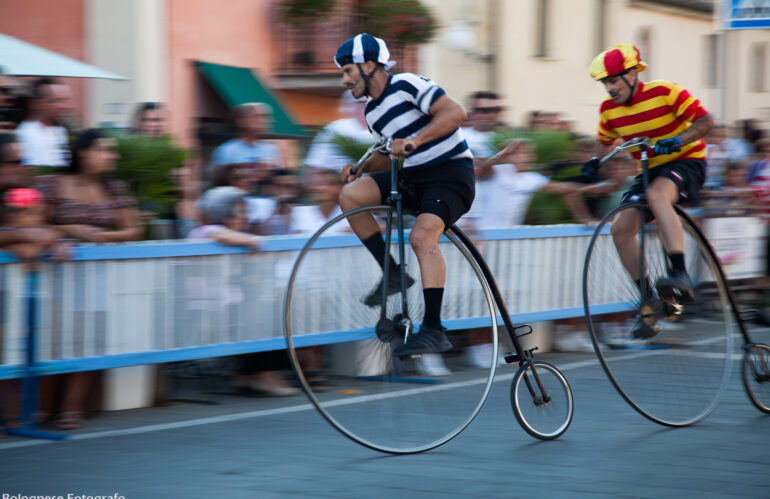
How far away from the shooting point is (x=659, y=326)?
689cm

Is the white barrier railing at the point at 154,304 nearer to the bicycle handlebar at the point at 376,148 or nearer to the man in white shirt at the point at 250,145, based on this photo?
the bicycle handlebar at the point at 376,148

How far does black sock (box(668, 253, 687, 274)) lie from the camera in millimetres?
6820

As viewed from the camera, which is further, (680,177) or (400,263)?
(680,177)

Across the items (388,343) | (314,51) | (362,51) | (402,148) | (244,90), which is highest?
(314,51)

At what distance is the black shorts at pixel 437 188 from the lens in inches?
235

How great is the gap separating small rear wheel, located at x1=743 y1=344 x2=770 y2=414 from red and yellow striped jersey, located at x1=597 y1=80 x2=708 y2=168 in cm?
130

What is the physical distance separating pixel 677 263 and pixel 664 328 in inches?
15.8

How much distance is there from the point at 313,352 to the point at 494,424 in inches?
49.4

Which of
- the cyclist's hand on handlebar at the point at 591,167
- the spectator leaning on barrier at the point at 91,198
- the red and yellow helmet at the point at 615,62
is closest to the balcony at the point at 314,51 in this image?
the spectator leaning on barrier at the point at 91,198

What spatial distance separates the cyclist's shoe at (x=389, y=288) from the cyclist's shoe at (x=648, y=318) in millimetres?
1625

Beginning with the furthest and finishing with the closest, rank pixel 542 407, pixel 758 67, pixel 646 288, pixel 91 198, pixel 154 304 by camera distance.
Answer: pixel 758 67 → pixel 91 198 → pixel 154 304 → pixel 646 288 → pixel 542 407

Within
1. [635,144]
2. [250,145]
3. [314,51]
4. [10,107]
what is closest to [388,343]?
[635,144]

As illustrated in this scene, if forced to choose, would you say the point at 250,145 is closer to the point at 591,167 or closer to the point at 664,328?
the point at 591,167

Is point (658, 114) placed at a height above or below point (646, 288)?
above
